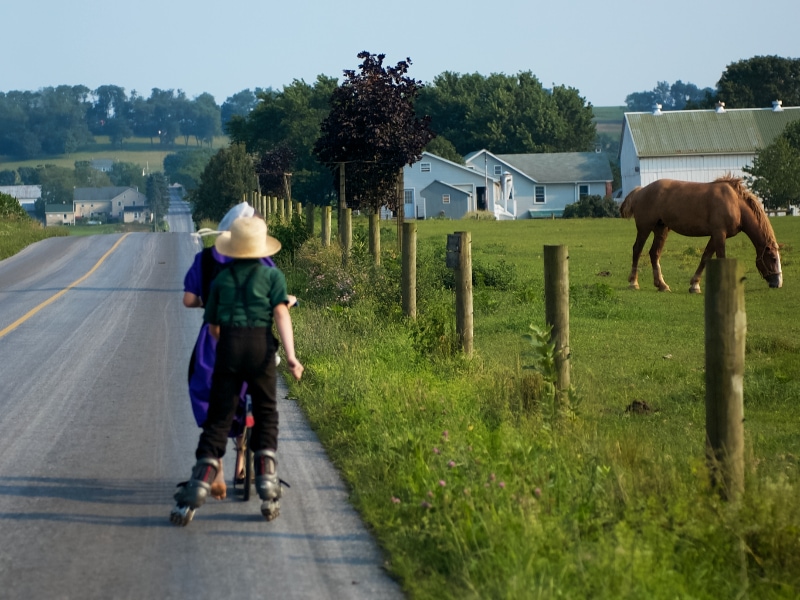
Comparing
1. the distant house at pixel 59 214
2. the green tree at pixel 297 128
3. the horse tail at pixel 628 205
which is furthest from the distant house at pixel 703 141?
the distant house at pixel 59 214

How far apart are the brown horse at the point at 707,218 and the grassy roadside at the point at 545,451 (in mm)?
3985

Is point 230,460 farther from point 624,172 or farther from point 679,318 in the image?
point 624,172

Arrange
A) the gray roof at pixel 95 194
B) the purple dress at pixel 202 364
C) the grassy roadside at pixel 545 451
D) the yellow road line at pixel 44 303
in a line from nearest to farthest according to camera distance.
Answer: the grassy roadside at pixel 545 451 → the purple dress at pixel 202 364 → the yellow road line at pixel 44 303 → the gray roof at pixel 95 194

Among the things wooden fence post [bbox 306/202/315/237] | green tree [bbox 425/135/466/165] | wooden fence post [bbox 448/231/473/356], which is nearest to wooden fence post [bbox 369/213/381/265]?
wooden fence post [bbox 448/231/473/356]

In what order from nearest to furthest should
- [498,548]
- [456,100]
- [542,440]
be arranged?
[498,548]
[542,440]
[456,100]

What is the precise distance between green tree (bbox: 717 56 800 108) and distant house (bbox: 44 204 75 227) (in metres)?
102

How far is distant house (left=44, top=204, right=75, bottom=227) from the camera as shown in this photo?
538 feet

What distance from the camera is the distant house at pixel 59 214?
6452 inches

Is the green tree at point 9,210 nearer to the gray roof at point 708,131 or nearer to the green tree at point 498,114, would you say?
the gray roof at point 708,131

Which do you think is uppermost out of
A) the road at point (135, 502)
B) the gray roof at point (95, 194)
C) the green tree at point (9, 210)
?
the gray roof at point (95, 194)

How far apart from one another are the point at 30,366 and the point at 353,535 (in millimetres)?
8025

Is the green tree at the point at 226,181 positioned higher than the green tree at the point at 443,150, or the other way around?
the green tree at the point at 443,150

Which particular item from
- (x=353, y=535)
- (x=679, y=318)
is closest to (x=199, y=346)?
(x=353, y=535)

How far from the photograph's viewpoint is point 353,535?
21.2ft
